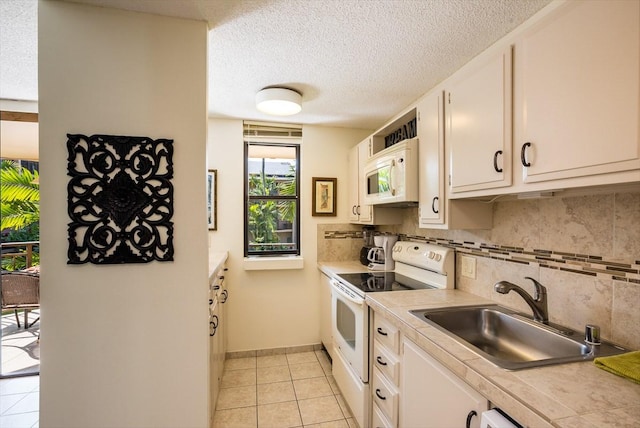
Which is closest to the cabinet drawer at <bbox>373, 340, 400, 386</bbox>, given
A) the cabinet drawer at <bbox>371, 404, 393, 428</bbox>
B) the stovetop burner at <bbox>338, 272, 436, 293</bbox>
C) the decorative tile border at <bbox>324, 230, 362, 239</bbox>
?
the cabinet drawer at <bbox>371, 404, 393, 428</bbox>

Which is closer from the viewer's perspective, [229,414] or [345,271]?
[229,414]

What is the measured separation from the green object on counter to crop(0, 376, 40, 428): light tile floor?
3.18m

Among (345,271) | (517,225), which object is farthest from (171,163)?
(517,225)

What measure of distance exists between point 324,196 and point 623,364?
254cm

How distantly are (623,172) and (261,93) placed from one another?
2.11 meters

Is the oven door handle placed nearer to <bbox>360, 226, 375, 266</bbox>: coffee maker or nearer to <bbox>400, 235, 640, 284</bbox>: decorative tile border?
<bbox>360, 226, 375, 266</bbox>: coffee maker

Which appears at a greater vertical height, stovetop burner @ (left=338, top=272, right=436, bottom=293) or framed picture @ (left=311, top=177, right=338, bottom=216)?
framed picture @ (left=311, top=177, right=338, bottom=216)

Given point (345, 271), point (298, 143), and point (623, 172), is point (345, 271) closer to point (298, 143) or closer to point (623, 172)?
point (298, 143)

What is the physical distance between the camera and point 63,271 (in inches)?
55.2

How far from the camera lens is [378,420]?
1.74 metres

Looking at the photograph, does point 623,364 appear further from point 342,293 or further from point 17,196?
point 17,196

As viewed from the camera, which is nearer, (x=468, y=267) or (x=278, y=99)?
(x=468, y=267)

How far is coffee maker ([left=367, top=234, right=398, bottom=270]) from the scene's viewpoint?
271cm

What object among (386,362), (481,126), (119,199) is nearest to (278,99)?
(119,199)
